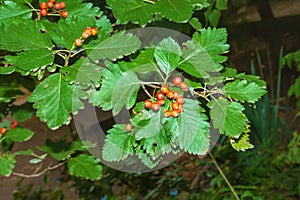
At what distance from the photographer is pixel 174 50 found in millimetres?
527

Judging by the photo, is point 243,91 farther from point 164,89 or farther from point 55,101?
point 55,101

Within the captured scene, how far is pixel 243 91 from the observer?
0.53 metres

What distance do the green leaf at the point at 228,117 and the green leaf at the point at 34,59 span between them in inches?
7.8

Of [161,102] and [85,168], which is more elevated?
[161,102]

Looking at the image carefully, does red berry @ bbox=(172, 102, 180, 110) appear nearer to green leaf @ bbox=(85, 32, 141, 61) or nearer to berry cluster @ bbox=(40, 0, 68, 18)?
green leaf @ bbox=(85, 32, 141, 61)

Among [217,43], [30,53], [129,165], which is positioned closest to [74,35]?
[30,53]

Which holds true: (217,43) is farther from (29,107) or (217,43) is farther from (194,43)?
(29,107)

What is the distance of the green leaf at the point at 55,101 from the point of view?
48 cm

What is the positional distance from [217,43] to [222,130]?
110mm

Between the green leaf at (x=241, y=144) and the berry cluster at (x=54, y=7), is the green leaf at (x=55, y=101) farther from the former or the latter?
the green leaf at (x=241, y=144)

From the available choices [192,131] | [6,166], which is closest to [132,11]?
[192,131]

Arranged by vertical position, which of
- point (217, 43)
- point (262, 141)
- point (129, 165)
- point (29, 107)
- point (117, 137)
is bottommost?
point (262, 141)

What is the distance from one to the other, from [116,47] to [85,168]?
0.43m

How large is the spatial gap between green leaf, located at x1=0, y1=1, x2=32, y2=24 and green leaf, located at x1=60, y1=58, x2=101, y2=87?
0.11m
